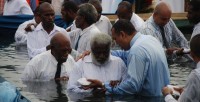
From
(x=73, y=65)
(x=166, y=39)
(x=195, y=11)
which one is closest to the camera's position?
(x=73, y=65)

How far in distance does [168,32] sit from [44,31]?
2590 mm

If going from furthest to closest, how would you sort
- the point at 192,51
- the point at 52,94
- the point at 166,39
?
1. the point at 166,39
2. the point at 52,94
3. the point at 192,51

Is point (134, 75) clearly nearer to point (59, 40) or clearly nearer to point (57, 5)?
point (59, 40)

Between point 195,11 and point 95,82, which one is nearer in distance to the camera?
point 95,82

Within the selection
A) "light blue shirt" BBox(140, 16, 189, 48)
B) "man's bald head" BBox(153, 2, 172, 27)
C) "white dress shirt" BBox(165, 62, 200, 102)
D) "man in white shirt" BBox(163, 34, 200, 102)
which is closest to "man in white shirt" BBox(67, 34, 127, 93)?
"man in white shirt" BBox(163, 34, 200, 102)

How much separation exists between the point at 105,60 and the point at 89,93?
52 centimetres

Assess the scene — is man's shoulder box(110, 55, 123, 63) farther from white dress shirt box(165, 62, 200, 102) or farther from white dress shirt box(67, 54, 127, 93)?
white dress shirt box(165, 62, 200, 102)

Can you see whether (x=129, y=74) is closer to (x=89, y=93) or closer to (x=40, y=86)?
(x=89, y=93)

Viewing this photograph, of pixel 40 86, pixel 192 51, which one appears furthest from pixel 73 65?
pixel 192 51

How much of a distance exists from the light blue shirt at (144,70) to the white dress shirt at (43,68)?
4.95 ft

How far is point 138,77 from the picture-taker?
10828 millimetres

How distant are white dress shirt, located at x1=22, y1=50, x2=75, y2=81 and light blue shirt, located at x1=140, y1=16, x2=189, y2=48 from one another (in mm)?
3065

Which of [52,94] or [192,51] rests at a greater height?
[192,51]

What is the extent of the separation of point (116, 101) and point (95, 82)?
447 mm
